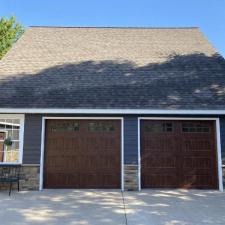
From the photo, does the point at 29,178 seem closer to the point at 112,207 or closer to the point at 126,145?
the point at 126,145

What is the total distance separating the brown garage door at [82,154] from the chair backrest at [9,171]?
2.92 feet

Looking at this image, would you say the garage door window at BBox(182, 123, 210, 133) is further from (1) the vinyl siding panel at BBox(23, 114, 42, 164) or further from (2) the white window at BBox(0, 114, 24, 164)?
(2) the white window at BBox(0, 114, 24, 164)

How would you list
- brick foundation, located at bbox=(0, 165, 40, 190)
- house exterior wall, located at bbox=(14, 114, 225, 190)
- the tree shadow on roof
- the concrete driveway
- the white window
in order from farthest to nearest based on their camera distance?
1. the tree shadow on roof
2. the white window
3. house exterior wall, located at bbox=(14, 114, 225, 190)
4. brick foundation, located at bbox=(0, 165, 40, 190)
5. the concrete driveway

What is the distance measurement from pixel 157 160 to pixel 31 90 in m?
4.97

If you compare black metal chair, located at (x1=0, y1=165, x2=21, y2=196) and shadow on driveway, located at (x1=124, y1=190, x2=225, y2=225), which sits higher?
black metal chair, located at (x1=0, y1=165, x2=21, y2=196)

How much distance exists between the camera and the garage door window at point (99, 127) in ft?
31.6

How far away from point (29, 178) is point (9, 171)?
69 centimetres

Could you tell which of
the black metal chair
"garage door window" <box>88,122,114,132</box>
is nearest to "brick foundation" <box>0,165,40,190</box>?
the black metal chair

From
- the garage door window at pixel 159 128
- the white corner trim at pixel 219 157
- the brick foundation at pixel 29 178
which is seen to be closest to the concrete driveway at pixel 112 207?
the brick foundation at pixel 29 178

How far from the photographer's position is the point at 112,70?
1109 centimetres

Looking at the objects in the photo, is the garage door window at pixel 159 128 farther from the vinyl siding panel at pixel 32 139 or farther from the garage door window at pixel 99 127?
the vinyl siding panel at pixel 32 139

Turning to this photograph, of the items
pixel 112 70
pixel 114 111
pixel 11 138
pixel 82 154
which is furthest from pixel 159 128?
pixel 11 138

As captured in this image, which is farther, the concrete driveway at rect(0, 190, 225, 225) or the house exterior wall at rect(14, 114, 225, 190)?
the house exterior wall at rect(14, 114, 225, 190)

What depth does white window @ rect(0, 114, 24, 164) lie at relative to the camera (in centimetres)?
933
